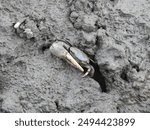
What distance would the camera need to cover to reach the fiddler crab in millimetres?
2678

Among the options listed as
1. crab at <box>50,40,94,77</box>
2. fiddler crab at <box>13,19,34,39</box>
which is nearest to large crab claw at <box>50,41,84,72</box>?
crab at <box>50,40,94,77</box>

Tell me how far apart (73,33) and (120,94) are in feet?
1.45

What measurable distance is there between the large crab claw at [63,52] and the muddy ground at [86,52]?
32mm

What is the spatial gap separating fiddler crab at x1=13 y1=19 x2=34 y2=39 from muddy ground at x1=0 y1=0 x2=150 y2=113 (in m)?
0.03

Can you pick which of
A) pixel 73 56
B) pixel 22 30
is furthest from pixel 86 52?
pixel 22 30

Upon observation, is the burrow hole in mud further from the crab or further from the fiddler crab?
the fiddler crab

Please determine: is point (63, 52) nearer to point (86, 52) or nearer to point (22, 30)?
point (86, 52)

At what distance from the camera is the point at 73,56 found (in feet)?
8.63

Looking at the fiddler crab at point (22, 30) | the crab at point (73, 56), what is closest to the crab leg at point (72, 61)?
the crab at point (73, 56)

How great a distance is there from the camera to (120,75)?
8.50 feet

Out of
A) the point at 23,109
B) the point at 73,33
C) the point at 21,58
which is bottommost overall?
the point at 23,109

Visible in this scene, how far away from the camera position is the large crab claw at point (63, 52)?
2.62m

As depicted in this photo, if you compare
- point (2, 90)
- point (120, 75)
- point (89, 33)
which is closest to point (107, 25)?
point (89, 33)

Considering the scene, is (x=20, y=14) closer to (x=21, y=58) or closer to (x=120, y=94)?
(x=21, y=58)
